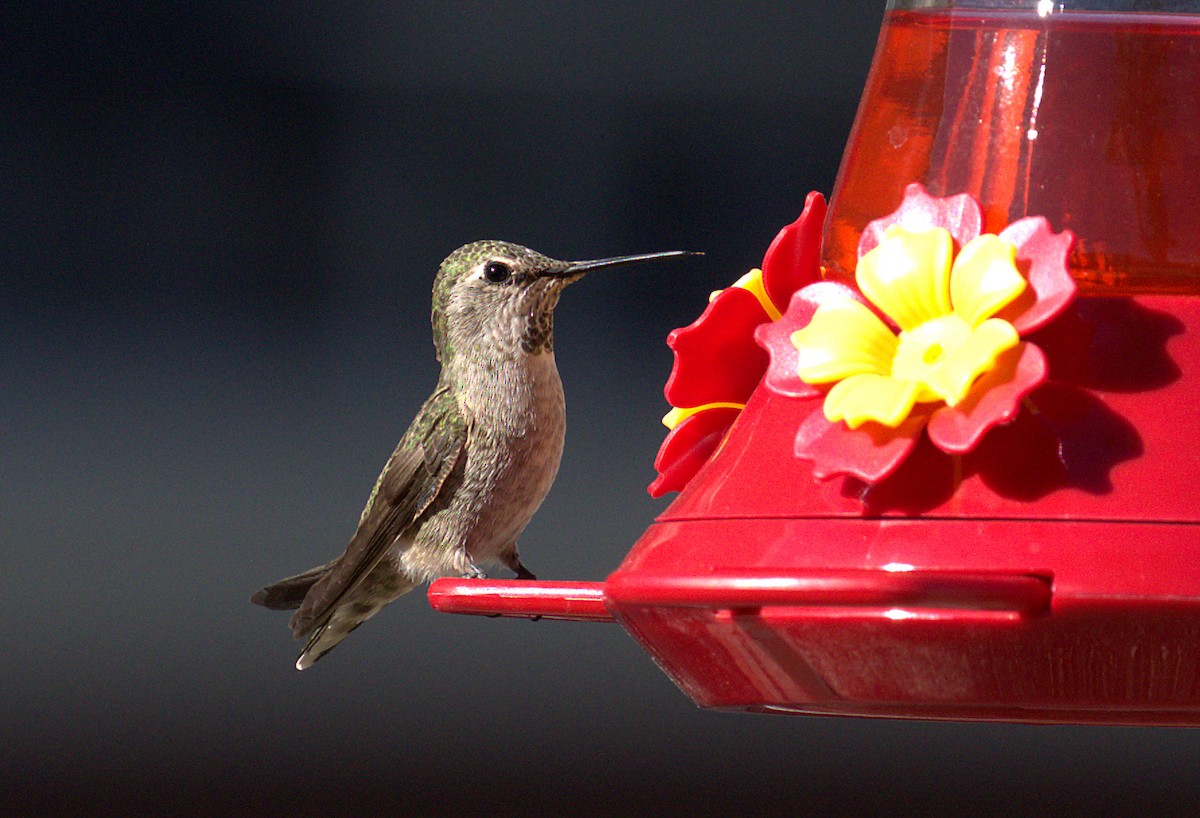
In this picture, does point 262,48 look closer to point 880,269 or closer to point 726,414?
point 726,414

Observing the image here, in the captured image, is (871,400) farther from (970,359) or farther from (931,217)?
(931,217)

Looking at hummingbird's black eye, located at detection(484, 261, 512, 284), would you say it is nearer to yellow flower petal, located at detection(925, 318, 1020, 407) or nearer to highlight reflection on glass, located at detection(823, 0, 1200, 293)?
highlight reflection on glass, located at detection(823, 0, 1200, 293)

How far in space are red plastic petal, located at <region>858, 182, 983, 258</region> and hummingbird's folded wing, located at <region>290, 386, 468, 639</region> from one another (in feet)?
6.26

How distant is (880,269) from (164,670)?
200 inches

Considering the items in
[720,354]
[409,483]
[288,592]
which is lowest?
[288,592]

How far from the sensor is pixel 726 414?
2047 mm

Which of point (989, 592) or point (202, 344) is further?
point (202, 344)

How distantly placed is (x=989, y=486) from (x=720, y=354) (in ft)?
1.93

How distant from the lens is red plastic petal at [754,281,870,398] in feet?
5.32

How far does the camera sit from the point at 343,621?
3.84 m

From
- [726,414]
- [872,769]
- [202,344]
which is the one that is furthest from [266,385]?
[726,414]

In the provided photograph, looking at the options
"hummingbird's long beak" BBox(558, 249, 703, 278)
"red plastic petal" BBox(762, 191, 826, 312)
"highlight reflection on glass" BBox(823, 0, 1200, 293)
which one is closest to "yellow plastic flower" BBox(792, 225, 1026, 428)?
"highlight reflection on glass" BBox(823, 0, 1200, 293)

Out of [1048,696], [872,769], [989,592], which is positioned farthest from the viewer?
[872,769]

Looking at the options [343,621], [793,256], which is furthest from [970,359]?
[343,621]
